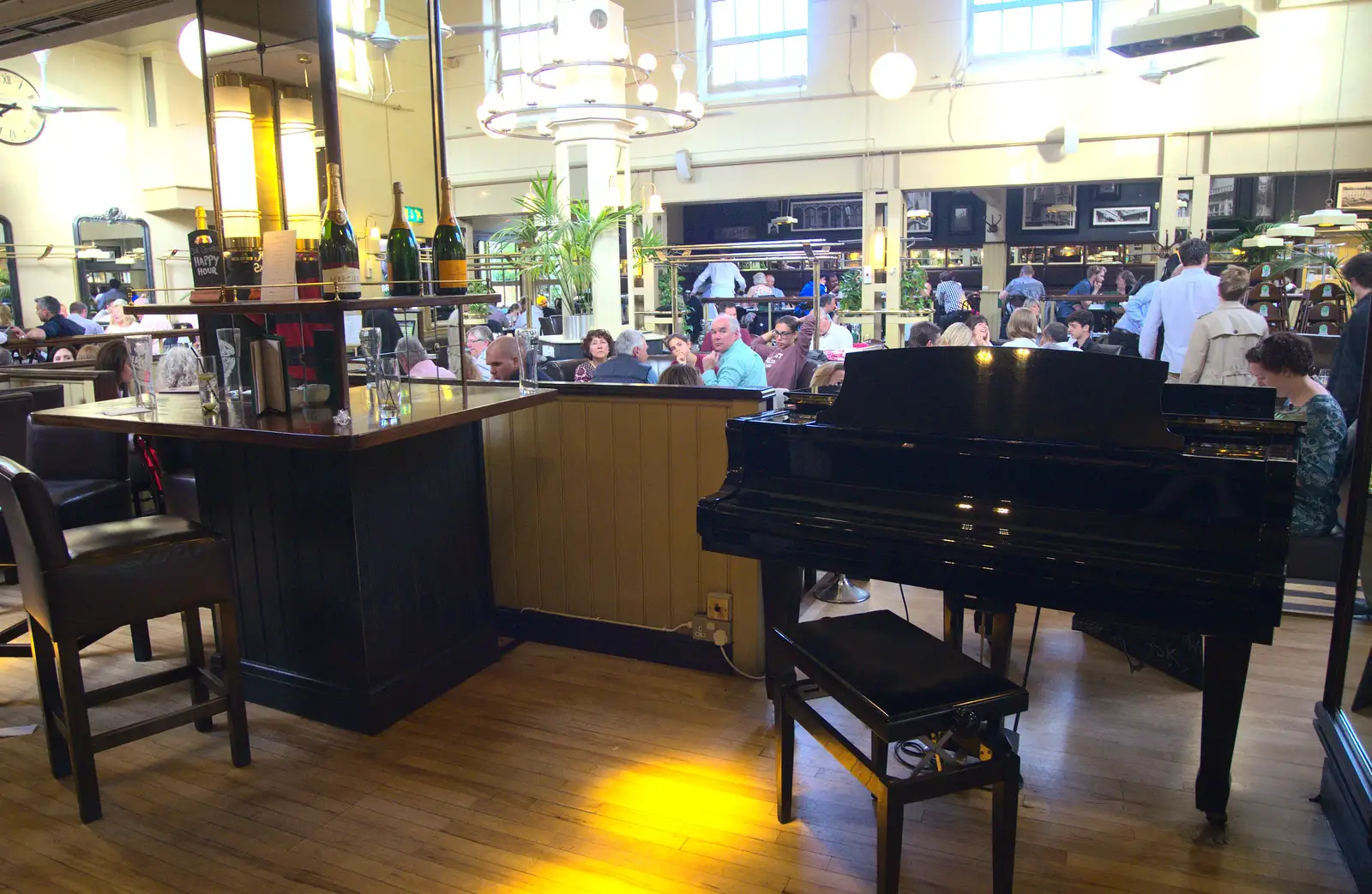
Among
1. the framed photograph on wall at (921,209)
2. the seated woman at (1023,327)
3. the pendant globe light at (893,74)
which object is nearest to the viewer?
the seated woman at (1023,327)

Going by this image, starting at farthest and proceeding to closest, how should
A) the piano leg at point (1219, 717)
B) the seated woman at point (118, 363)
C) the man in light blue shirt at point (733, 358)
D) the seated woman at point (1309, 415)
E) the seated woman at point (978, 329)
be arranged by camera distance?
1. the seated woman at point (978, 329)
2. the man in light blue shirt at point (733, 358)
3. the seated woman at point (118, 363)
4. the seated woman at point (1309, 415)
5. the piano leg at point (1219, 717)

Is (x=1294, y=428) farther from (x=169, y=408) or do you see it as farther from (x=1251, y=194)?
(x=1251, y=194)

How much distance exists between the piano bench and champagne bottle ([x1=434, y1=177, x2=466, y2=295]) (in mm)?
1670

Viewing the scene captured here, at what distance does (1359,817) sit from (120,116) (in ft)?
49.0

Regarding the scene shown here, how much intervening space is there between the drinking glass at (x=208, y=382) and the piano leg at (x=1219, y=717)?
2.99 metres

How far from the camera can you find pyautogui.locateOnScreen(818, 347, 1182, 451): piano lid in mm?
2135

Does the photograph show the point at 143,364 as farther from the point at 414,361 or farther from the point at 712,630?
the point at 712,630

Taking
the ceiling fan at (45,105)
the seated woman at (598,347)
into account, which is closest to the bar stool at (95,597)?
the seated woman at (598,347)

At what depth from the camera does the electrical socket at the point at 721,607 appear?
324 cm

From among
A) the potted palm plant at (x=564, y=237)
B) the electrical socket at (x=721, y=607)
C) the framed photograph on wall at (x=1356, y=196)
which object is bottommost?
the electrical socket at (x=721, y=607)

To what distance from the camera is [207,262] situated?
295 centimetres

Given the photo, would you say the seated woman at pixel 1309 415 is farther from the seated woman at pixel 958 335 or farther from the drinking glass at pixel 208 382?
the drinking glass at pixel 208 382

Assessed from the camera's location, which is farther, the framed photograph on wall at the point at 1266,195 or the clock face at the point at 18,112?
the framed photograph on wall at the point at 1266,195

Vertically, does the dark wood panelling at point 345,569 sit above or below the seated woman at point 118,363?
below
